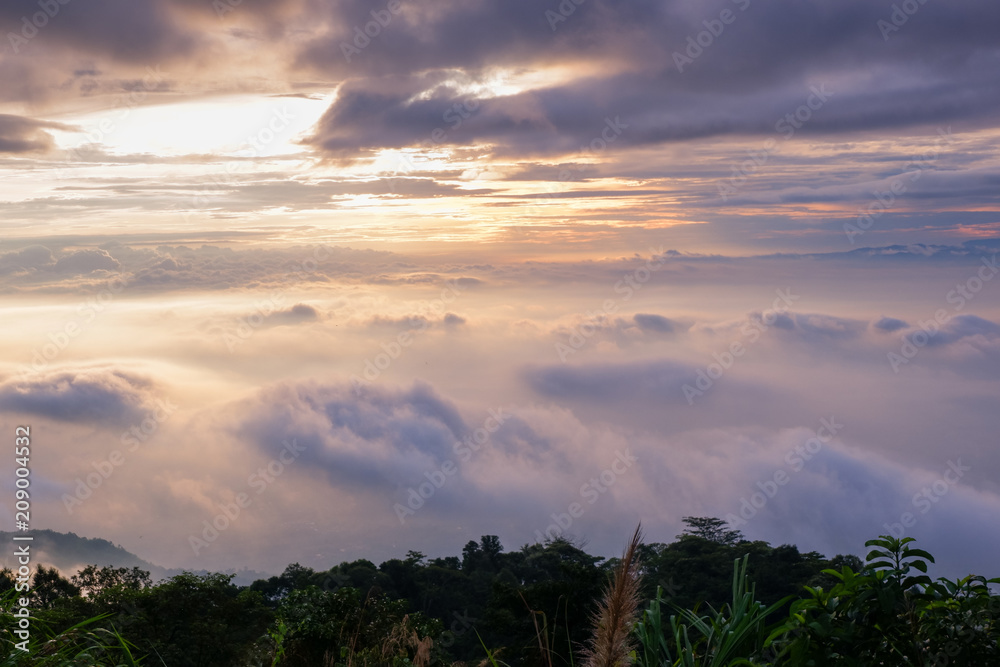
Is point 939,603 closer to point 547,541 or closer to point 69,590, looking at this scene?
point 69,590

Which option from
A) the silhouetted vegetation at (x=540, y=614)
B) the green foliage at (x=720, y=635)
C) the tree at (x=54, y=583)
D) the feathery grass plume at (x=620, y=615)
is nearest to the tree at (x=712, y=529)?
the silhouetted vegetation at (x=540, y=614)

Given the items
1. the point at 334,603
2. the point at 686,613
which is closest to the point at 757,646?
the point at 686,613

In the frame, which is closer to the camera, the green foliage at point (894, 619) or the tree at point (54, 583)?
the green foliage at point (894, 619)

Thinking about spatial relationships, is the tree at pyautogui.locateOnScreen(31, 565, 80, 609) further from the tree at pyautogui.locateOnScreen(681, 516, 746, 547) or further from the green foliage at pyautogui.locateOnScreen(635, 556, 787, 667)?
the tree at pyautogui.locateOnScreen(681, 516, 746, 547)

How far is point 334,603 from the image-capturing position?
17.0 m

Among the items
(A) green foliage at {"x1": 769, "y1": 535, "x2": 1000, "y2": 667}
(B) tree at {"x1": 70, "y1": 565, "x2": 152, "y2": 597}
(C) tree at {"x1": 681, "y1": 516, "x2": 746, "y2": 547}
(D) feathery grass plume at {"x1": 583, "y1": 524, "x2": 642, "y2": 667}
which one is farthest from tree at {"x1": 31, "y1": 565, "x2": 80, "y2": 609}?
(C) tree at {"x1": 681, "y1": 516, "x2": 746, "y2": 547}

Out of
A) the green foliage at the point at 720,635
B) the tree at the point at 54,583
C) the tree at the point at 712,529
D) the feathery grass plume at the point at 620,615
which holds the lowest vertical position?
the tree at the point at 712,529

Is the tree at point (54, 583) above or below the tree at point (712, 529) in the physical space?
above

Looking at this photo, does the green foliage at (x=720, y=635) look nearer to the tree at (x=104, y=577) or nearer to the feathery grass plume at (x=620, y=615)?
the feathery grass plume at (x=620, y=615)

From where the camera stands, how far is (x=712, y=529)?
67.2 meters

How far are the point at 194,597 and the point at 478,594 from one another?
73.5ft

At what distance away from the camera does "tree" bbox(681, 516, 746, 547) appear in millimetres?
63513

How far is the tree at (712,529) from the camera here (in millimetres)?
63513

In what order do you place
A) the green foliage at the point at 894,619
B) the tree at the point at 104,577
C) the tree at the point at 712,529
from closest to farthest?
the green foliage at the point at 894,619 < the tree at the point at 104,577 < the tree at the point at 712,529
